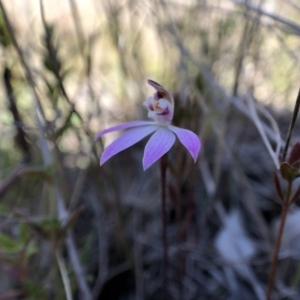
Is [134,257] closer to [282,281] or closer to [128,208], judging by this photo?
[128,208]

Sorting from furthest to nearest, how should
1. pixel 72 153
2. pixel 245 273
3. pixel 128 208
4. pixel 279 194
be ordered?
pixel 72 153 < pixel 128 208 < pixel 245 273 < pixel 279 194

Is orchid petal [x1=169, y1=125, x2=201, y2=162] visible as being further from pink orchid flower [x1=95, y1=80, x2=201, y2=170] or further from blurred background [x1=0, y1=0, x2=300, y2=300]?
blurred background [x1=0, y1=0, x2=300, y2=300]

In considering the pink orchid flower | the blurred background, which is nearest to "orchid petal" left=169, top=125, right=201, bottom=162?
the pink orchid flower

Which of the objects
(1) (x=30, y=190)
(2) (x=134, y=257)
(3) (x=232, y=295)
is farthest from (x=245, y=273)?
(1) (x=30, y=190)

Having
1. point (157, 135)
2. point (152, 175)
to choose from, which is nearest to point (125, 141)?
point (157, 135)

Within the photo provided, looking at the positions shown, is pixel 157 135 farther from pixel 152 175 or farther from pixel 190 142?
pixel 152 175

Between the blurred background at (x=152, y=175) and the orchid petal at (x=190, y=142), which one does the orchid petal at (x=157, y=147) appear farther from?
the blurred background at (x=152, y=175)
